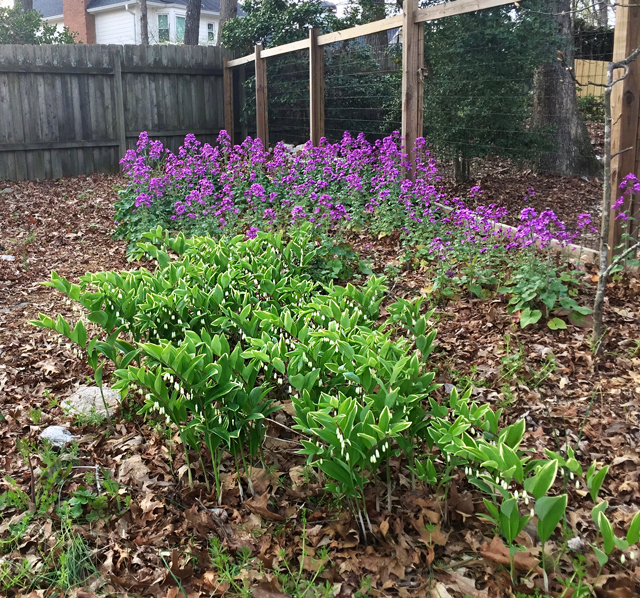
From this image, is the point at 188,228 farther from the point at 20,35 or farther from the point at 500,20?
the point at 20,35

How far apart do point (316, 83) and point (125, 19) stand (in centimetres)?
2361

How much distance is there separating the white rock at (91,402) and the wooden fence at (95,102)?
8.08 m

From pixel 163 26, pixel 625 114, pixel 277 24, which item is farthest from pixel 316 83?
pixel 163 26

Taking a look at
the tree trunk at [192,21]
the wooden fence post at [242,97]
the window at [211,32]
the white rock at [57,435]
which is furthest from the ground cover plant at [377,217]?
the window at [211,32]

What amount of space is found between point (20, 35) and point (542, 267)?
51.9 ft

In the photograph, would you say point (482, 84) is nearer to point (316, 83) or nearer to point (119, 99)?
point (316, 83)

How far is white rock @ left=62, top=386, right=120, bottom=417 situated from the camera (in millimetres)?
3099

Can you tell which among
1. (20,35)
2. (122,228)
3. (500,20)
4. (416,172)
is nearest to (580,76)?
(500,20)

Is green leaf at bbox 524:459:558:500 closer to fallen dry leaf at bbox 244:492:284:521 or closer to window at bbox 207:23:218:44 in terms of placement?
fallen dry leaf at bbox 244:492:284:521

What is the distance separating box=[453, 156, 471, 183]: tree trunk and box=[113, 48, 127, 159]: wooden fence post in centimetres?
637

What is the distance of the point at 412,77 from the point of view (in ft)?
20.3

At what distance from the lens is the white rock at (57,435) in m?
2.83

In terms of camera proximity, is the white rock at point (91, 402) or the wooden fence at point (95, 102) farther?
the wooden fence at point (95, 102)

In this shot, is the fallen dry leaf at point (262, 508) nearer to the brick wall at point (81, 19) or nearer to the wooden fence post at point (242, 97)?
the wooden fence post at point (242, 97)
